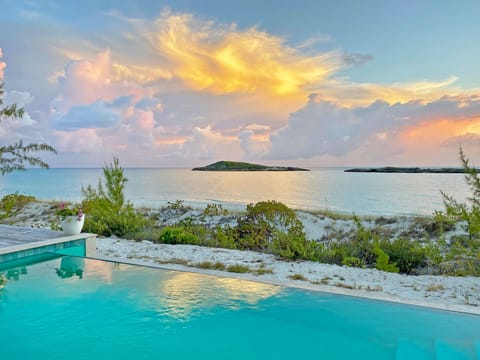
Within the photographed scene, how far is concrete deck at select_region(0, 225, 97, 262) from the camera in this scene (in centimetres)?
578

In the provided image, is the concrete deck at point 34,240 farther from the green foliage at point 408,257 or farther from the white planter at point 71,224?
the green foliage at point 408,257

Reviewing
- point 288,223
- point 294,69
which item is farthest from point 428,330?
point 294,69

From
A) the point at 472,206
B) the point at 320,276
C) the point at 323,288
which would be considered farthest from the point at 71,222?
the point at 472,206

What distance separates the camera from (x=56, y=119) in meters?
17.3

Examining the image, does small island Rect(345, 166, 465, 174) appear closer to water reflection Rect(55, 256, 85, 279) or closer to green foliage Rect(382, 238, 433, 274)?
green foliage Rect(382, 238, 433, 274)

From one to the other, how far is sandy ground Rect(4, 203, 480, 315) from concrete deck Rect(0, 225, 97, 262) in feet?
1.07

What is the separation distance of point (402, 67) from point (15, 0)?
1256 centimetres

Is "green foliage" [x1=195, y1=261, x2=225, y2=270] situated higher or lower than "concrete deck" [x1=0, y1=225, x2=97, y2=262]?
lower

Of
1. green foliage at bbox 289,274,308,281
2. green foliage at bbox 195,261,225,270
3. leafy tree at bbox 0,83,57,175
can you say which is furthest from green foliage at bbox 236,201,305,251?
leafy tree at bbox 0,83,57,175

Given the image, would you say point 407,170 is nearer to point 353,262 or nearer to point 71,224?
point 353,262

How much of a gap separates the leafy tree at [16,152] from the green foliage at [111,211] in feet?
4.81

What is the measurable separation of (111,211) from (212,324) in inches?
248

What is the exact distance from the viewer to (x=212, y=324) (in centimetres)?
368

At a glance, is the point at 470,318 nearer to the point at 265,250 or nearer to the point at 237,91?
the point at 265,250
